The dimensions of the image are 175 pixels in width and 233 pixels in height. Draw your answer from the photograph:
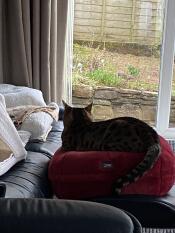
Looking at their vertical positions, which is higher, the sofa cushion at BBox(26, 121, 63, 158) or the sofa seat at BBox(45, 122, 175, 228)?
the sofa cushion at BBox(26, 121, 63, 158)

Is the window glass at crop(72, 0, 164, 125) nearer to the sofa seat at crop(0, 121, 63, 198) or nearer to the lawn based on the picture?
the lawn

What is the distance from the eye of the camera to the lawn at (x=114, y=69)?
3.58 m

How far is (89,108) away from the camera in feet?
7.50

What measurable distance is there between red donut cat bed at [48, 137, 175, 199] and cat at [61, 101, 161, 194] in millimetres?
32

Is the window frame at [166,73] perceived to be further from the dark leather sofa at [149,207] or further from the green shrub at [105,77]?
the dark leather sofa at [149,207]

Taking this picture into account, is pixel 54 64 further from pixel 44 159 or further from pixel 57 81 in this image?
pixel 44 159

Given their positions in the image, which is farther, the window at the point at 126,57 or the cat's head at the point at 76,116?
the window at the point at 126,57

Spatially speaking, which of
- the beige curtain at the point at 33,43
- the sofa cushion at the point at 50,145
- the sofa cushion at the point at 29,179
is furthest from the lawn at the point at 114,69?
the sofa cushion at the point at 29,179

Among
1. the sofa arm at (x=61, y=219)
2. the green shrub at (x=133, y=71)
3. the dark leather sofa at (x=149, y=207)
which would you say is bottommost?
the dark leather sofa at (x=149, y=207)

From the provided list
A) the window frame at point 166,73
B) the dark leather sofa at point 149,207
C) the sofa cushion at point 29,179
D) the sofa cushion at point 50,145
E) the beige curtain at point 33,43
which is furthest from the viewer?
the window frame at point 166,73

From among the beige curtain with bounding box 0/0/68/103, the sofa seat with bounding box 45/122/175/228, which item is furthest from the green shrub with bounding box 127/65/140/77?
the sofa seat with bounding box 45/122/175/228

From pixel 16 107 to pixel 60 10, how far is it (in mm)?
1092

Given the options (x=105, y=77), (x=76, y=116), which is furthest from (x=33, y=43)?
(x=76, y=116)

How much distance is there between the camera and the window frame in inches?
137
